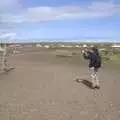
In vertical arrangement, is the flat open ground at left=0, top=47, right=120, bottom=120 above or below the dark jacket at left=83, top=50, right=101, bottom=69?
below

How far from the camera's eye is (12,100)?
17938mm

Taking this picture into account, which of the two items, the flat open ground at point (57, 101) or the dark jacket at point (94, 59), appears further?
the dark jacket at point (94, 59)

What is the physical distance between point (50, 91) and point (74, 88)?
5.12 feet

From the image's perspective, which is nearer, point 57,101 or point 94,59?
point 57,101

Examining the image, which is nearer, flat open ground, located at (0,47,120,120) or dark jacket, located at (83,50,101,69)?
flat open ground, located at (0,47,120,120)

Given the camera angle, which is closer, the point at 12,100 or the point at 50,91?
the point at 12,100

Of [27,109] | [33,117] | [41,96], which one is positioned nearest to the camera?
[33,117]

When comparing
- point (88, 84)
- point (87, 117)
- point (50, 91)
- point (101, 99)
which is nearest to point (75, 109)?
point (87, 117)

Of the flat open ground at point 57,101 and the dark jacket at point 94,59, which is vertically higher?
the dark jacket at point 94,59

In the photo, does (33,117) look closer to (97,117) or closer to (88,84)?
(97,117)

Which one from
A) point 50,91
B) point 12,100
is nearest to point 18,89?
point 50,91

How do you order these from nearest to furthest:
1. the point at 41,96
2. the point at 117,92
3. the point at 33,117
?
1. the point at 33,117
2. the point at 41,96
3. the point at 117,92

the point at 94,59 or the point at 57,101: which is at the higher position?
the point at 94,59

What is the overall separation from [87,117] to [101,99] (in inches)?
161
